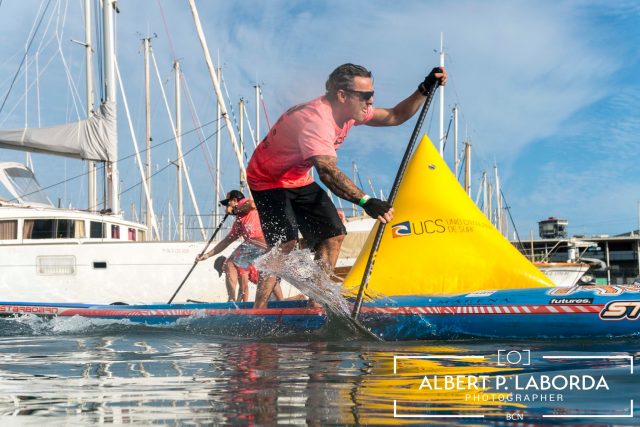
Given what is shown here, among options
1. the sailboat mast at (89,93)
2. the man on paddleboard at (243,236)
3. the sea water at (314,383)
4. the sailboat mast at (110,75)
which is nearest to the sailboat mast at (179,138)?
the sailboat mast at (89,93)

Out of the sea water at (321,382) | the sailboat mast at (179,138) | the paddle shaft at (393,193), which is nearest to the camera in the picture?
the sea water at (321,382)

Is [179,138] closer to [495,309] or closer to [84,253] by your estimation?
[84,253]

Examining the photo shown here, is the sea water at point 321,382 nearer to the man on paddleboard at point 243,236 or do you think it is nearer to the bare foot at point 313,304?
the bare foot at point 313,304

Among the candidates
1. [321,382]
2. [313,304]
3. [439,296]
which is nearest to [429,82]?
[439,296]

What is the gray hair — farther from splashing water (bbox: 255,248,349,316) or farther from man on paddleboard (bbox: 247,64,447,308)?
splashing water (bbox: 255,248,349,316)

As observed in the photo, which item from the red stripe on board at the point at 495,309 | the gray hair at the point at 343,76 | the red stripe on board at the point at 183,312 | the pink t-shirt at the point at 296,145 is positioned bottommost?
the red stripe on board at the point at 495,309

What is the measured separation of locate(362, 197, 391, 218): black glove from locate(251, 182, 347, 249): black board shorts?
0.76 metres

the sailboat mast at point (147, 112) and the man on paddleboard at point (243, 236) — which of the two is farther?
the sailboat mast at point (147, 112)

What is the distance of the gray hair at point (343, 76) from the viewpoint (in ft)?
15.6

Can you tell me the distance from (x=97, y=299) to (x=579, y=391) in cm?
1119

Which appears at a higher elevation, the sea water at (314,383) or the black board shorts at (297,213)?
the black board shorts at (297,213)

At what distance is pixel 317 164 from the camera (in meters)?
4.51

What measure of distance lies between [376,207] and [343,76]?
40.5 inches

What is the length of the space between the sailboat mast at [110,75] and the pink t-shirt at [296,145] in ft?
29.2
